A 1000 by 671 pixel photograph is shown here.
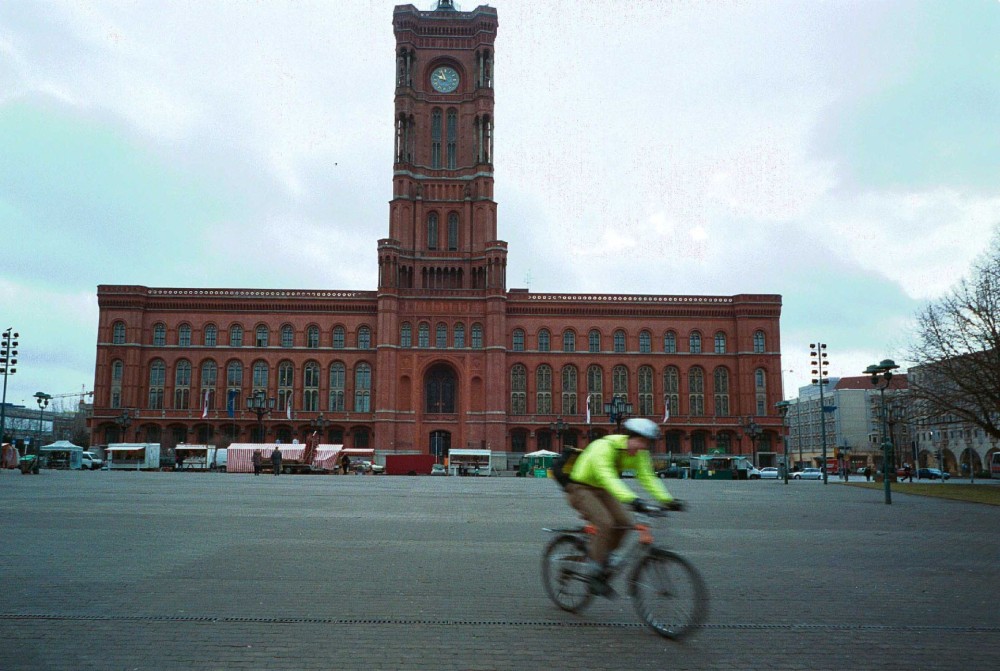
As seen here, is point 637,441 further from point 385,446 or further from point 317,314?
point 317,314

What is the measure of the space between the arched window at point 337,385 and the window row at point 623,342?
1536 cm

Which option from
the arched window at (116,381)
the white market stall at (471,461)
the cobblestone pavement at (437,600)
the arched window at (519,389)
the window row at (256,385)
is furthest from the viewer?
the arched window at (519,389)

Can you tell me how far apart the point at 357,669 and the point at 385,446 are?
210 ft

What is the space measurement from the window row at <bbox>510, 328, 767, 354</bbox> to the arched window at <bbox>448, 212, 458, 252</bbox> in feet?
31.8

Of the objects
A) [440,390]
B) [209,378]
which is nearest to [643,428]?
[440,390]

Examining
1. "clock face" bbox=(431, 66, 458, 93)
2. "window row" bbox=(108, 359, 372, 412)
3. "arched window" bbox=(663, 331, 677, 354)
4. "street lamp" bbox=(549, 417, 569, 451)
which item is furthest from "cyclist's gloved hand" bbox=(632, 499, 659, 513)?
"clock face" bbox=(431, 66, 458, 93)

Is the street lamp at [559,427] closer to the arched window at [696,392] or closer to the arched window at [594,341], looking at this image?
the arched window at [594,341]

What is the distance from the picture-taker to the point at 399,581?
27.1 ft

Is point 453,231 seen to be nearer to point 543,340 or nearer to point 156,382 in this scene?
point 543,340

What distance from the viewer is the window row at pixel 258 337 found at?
72.6 m

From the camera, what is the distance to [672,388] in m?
74.1

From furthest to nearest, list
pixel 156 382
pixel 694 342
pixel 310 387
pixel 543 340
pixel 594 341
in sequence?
1. pixel 694 342
2. pixel 594 341
3. pixel 543 340
4. pixel 310 387
5. pixel 156 382

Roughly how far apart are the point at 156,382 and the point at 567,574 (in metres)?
72.1

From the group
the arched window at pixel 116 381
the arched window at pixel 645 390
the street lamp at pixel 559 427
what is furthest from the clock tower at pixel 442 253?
the arched window at pixel 116 381
